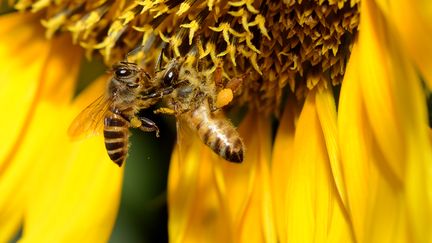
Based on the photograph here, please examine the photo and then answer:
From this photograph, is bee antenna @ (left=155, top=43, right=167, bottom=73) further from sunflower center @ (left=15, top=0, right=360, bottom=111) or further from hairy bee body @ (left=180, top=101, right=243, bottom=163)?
hairy bee body @ (left=180, top=101, right=243, bottom=163)

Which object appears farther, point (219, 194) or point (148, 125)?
point (219, 194)

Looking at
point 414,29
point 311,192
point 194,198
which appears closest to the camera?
point 414,29

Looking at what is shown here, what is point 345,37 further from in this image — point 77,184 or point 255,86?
point 77,184

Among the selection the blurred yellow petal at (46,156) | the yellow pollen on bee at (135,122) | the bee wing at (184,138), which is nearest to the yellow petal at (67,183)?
the blurred yellow petal at (46,156)

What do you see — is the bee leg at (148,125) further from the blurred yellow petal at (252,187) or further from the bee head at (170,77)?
the blurred yellow petal at (252,187)

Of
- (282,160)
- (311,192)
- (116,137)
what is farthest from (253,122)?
(116,137)

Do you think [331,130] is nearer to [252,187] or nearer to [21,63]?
[252,187]
